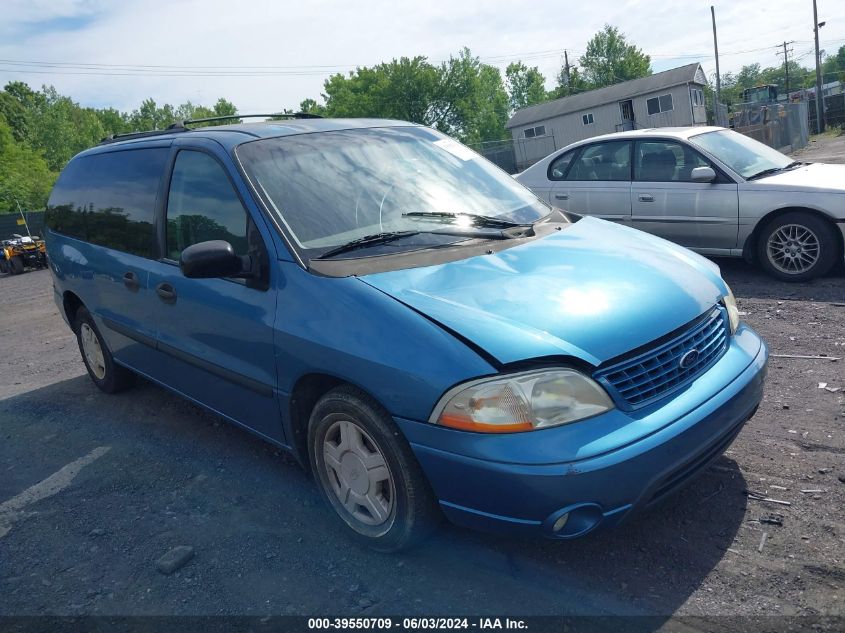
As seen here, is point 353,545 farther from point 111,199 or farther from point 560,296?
point 111,199

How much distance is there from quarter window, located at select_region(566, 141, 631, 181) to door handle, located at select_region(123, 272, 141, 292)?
551 centimetres

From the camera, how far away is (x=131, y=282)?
14.1ft

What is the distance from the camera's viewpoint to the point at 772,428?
3842 mm

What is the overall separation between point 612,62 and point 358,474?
3586 inches

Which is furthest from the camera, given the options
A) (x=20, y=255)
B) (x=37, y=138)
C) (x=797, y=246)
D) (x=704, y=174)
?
(x=37, y=138)

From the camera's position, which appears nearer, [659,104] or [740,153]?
[740,153]

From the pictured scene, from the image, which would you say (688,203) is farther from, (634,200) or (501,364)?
(501,364)

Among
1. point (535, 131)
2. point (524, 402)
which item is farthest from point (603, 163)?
point (535, 131)

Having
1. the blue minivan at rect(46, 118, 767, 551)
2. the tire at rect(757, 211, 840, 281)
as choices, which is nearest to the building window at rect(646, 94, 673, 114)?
the tire at rect(757, 211, 840, 281)

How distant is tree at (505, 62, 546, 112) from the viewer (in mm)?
99875

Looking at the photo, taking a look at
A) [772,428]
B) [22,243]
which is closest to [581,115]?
[22,243]

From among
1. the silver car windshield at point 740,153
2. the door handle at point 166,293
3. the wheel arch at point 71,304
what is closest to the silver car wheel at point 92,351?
the wheel arch at point 71,304

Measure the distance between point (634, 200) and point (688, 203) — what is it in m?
0.62

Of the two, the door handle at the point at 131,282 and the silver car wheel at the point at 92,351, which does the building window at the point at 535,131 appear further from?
the door handle at the point at 131,282
